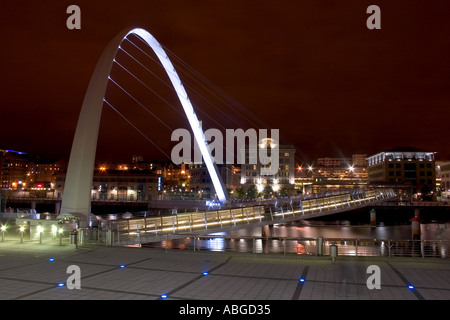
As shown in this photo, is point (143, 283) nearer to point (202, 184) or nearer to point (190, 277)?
point (190, 277)

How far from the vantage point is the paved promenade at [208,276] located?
9078mm

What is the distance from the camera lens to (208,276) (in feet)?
36.2

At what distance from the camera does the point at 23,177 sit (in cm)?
18838

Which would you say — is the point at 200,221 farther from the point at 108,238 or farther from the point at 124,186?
the point at 124,186

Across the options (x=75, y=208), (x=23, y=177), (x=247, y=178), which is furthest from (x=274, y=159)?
(x=23, y=177)

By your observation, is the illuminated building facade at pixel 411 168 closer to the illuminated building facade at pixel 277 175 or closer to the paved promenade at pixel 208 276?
the illuminated building facade at pixel 277 175

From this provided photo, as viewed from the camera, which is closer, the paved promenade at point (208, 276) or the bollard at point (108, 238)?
the paved promenade at point (208, 276)

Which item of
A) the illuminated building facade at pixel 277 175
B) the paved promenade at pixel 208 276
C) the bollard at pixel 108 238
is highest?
the illuminated building facade at pixel 277 175

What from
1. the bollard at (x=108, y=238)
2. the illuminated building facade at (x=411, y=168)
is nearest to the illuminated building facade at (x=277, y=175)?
the illuminated building facade at (x=411, y=168)

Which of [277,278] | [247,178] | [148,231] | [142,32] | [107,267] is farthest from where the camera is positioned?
[247,178]

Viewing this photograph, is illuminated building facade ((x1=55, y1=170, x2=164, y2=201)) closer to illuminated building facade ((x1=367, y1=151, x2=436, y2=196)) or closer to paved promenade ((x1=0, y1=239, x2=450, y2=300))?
illuminated building facade ((x1=367, y1=151, x2=436, y2=196))

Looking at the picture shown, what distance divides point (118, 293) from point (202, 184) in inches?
4068

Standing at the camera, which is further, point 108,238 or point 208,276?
point 108,238

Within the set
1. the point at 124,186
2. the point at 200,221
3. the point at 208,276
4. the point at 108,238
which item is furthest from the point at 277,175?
the point at 208,276
